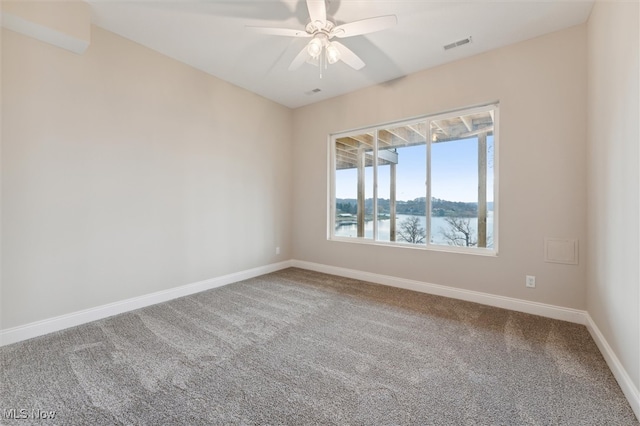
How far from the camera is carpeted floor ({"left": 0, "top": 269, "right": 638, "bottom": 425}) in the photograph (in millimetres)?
1457

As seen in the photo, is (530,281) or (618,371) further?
(530,281)

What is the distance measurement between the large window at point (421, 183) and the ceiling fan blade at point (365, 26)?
176 centimetres

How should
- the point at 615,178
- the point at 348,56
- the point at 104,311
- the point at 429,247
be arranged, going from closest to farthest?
the point at 615,178, the point at 348,56, the point at 104,311, the point at 429,247

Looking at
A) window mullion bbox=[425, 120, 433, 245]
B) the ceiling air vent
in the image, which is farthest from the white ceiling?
window mullion bbox=[425, 120, 433, 245]

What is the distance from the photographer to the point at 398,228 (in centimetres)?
390

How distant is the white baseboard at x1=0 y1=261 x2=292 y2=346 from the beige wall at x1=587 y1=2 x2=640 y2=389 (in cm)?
398

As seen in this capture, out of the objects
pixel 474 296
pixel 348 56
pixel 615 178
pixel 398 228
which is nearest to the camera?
pixel 615 178

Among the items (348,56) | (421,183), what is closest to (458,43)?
(348,56)

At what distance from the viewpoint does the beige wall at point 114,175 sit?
2221 millimetres

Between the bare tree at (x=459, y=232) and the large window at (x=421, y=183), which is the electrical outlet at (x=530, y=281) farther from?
the bare tree at (x=459, y=232)

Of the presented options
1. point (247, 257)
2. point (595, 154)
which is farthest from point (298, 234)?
point (595, 154)

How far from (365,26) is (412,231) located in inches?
104

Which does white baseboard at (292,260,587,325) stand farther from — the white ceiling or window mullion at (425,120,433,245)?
the white ceiling

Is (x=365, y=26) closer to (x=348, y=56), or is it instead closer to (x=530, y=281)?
(x=348, y=56)
